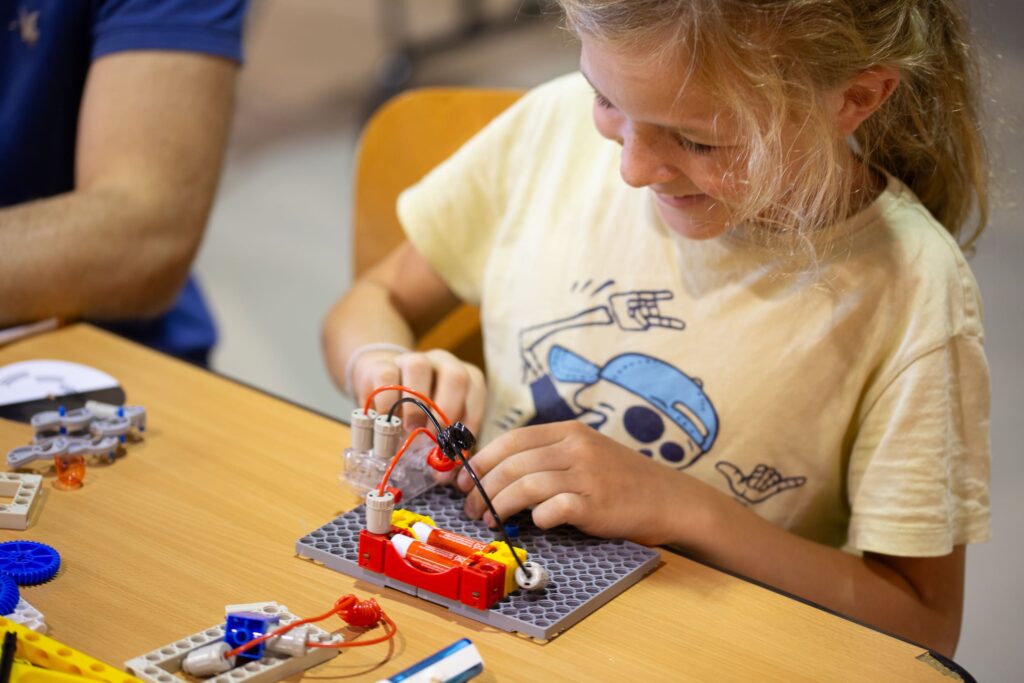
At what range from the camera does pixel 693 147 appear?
91 centimetres

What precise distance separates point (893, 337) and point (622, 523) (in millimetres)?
294

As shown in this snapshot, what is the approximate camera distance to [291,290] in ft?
9.12

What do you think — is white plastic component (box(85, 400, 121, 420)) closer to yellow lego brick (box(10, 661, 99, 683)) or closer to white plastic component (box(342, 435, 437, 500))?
white plastic component (box(342, 435, 437, 500))

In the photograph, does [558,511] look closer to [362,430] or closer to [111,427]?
[362,430]

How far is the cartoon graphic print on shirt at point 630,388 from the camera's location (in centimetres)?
106

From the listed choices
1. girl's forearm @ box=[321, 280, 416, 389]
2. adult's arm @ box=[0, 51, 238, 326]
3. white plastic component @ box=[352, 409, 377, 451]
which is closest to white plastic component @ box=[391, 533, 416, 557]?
white plastic component @ box=[352, 409, 377, 451]

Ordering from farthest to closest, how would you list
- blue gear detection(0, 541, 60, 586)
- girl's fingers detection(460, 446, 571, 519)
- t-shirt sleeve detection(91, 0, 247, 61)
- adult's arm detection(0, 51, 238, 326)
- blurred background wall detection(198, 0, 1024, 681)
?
blurred background wall detection(198, 0, 1024, 681)
t-shirt sleeve detection(91, 0, 247, 61)
adult's arm detection(0, 51, 238, 326)
girl's fingers detection(460, 446, 571, 519)
blue gear detection(0, 541, 60, 586)

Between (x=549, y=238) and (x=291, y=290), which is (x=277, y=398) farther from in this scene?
(x=291, y=290)

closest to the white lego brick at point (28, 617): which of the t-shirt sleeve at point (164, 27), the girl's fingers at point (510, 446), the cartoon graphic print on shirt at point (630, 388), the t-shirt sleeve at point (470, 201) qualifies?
the girl's fingers at point (510, 446)

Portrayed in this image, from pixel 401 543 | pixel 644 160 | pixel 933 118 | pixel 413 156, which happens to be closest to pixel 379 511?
pixel 401 543

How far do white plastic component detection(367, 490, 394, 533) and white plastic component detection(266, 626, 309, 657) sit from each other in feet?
0.36

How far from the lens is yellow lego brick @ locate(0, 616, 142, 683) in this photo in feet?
2.14

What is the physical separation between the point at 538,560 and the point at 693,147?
1.12 feet

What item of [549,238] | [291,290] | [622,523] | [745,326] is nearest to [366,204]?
[549,238]
